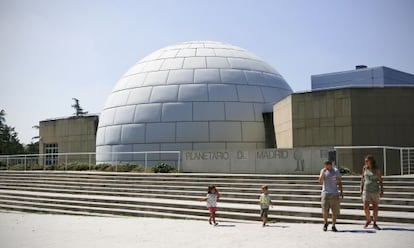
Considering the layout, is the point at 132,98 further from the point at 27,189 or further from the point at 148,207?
the point at 148,207

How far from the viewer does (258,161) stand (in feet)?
63.8

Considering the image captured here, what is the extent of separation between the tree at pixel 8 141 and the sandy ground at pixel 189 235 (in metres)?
50.9

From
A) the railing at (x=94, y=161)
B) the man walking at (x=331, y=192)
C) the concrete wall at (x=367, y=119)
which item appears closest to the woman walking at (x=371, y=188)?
the man walking at (x=331, y=192)

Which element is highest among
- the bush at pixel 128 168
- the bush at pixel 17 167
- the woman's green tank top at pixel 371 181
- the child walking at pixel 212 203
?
the woman's green tank top at pixel 371 181

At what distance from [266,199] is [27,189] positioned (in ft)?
52.1

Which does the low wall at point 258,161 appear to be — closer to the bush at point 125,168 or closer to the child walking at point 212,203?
the bush at point 125,168

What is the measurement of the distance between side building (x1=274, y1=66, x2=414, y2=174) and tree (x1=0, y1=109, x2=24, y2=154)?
48.3 meters

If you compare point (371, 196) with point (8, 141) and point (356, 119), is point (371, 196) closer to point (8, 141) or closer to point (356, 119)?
point (356, 119)

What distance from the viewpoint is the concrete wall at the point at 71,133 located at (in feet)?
121

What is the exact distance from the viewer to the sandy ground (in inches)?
341

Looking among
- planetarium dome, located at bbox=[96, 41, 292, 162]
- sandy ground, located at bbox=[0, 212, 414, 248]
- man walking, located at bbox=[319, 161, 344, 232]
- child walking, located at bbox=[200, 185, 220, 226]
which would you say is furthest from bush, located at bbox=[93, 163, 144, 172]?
man walking, located at bbox=[319, 161, 344, 232]

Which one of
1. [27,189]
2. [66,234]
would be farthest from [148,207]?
[27,189]

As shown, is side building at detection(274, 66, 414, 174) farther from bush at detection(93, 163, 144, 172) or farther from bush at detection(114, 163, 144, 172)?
bush at detection(114, 163, 144, 172)

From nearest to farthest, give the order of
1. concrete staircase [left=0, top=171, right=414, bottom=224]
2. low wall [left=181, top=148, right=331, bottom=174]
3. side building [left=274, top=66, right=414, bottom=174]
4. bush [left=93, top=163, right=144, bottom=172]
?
concrete staircase [left=0, top=171, right=414, bottom=224]
low wall [left=181, top=148, right=331, bottom=174]
side building [left=274, top=66, right=414, bottom=174]
bush [left=93, top=163, right=144, bottom=172]
